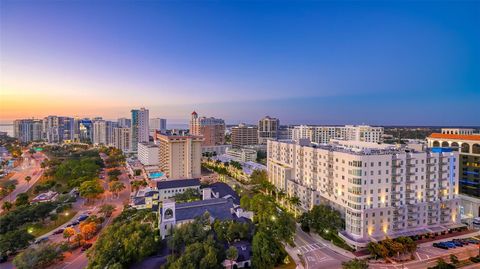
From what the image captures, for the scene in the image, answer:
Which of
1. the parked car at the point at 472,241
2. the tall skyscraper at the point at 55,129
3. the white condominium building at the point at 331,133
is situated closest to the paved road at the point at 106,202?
the parked car at the point at 472,241

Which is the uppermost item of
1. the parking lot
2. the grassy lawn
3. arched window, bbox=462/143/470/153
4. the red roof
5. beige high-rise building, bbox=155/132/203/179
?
the red roof

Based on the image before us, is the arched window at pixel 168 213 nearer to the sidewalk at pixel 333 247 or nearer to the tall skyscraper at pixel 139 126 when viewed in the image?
the sidewalk at pixel 333 247

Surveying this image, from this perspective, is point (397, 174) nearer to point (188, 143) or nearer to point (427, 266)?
point (427, 266)

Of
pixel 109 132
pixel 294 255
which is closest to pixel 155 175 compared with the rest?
pixel 294 255

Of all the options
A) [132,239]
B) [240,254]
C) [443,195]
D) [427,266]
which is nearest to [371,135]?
[443,195]

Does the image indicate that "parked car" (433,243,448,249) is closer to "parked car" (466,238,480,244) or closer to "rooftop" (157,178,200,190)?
"parked car" (466,238,480,244)

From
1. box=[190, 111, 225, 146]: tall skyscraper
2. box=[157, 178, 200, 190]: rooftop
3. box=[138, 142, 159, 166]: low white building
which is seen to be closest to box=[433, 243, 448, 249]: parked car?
box=[157, 178, 200, 190]: rooftop

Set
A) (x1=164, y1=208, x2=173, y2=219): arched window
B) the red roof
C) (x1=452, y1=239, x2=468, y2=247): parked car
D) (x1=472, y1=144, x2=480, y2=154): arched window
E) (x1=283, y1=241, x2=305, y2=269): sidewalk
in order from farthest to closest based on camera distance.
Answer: the red roof
(x1=472, y1=144, x2=480, y2=154): arched window
(x1=164, y1=208, x2=173, y2=219): arched window
(x1=452, y1=239, x2=468, y2=247): parked car
(x1=283, y1=241, x2=305, y2=269): sidewalk
